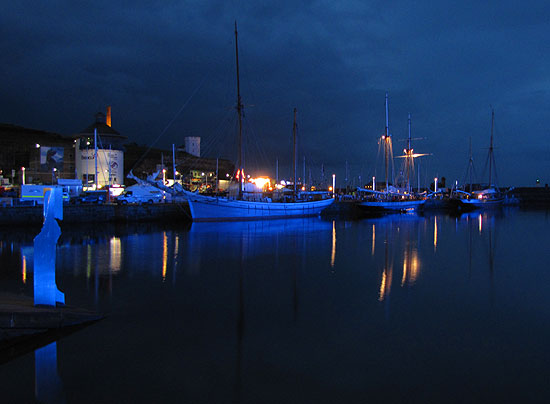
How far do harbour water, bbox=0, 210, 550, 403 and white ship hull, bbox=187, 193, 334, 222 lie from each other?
21.2 meters

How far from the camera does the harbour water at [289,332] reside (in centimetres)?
664

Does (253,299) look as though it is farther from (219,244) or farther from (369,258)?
(219,244)

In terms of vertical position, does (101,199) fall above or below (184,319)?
above

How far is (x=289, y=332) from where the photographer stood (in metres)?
9.31

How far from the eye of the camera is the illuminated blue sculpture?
27.7 ft

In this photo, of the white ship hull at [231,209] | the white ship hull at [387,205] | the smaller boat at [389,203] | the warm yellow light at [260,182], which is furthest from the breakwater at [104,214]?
the smaller boat at [389,203]

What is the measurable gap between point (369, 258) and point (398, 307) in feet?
31.1

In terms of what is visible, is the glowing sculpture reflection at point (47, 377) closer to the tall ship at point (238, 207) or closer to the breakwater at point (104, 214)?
the breakwater at point (104, 214)

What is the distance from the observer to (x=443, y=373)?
7.25 m

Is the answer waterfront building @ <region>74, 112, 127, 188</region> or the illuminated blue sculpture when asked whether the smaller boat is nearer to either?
waterfront building @ <region>74, 112, 127, 188</region>

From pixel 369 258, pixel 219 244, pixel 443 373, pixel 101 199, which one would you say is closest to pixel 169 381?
pixel 443 373

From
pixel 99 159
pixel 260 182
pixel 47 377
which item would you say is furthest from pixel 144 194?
pixel 47 377

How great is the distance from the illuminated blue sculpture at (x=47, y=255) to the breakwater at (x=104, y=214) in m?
28.3

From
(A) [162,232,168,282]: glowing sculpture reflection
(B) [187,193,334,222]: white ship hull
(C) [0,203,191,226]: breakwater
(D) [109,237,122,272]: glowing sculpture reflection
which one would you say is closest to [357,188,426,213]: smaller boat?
(B) [187,193,334,222]: white ship hull
